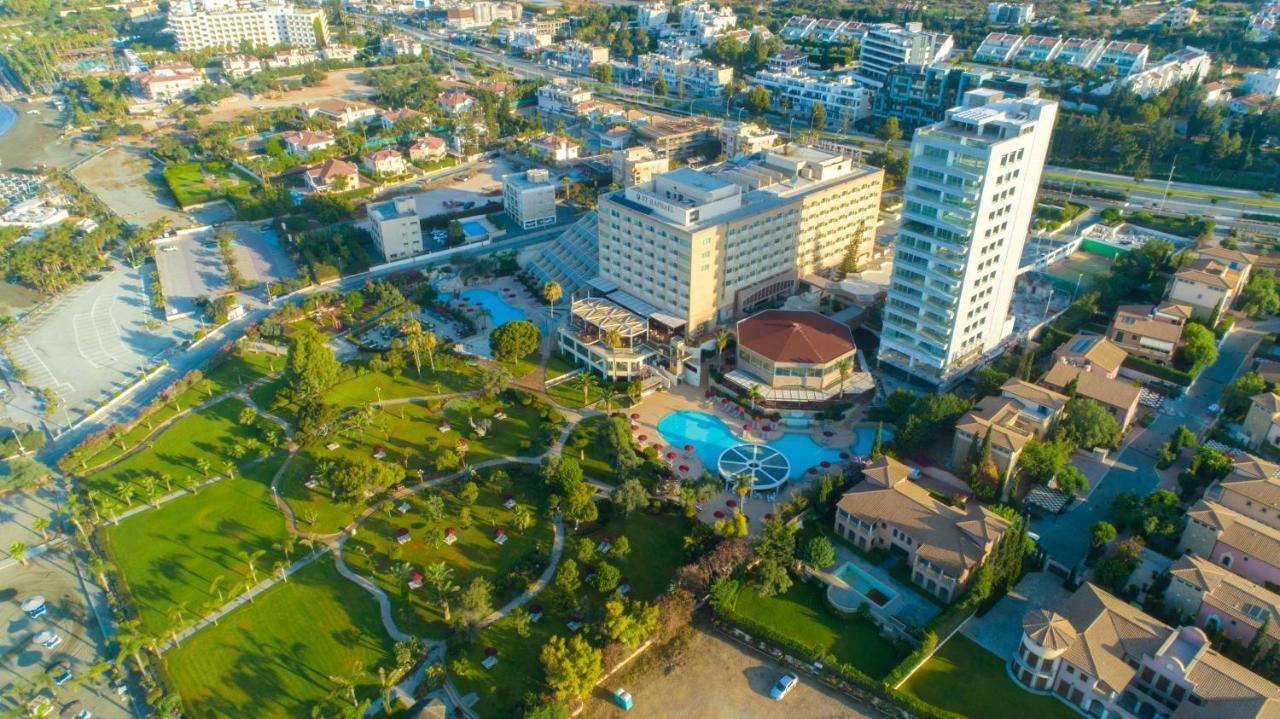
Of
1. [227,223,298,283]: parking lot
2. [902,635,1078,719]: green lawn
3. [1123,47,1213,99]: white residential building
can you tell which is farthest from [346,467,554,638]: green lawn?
[1123,47,1213,99]: white residential building

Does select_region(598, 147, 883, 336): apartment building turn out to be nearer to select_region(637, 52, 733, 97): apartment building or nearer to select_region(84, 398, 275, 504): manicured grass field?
select_region(84, 398, 275, 504): manicured grass field

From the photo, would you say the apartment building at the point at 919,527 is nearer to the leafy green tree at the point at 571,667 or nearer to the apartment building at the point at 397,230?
the leafy green tree at the point at 571,667

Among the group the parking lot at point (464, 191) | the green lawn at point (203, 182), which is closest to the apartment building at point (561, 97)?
the parking lot at point (464, 191)

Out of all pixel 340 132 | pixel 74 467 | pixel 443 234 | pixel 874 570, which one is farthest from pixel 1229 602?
pixel 340 132

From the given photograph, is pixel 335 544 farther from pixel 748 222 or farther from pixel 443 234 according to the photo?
pixel 443 234

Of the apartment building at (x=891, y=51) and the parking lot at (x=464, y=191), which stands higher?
the apartment building at (x=891, y=51)

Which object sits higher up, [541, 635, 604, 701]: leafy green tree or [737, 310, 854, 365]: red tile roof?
[737, 310, 854, 365]: red tile roof
